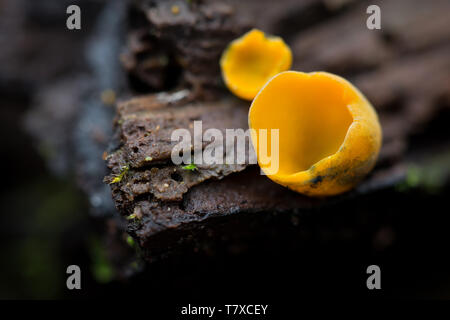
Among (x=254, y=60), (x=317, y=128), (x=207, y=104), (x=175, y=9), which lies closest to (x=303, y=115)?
(x=317, y=128)

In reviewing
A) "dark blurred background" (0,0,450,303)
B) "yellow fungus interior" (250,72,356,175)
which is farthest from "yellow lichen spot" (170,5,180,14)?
"yellow fungus interior" (250,72,356,175)

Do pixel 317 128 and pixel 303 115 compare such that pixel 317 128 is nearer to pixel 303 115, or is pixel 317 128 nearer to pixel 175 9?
pixel 303 115

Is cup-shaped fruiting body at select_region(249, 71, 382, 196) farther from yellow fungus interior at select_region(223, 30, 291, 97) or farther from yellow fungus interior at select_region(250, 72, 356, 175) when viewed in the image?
yellow fungus interior at select_region(223, 30, 291, 97)

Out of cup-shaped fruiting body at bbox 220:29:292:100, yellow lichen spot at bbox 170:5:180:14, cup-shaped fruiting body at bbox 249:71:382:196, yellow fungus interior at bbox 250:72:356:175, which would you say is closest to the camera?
cup-shaped fruiting body at bbox 249:71:382:196

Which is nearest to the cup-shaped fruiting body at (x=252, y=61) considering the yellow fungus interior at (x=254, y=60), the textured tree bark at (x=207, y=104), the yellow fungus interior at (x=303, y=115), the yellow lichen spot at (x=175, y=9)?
the yellow fungus interior at (x=254, y=60)

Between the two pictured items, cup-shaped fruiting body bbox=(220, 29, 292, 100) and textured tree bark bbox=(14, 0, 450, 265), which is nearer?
textured tree bark bbox=(14, 0, 450, 265)

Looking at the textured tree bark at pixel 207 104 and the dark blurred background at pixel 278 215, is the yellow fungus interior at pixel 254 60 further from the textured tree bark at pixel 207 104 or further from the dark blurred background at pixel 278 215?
the dark blurred background at pixel 278 215

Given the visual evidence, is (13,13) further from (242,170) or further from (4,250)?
(242,170)
